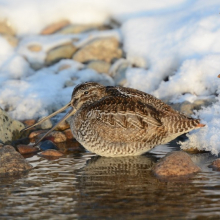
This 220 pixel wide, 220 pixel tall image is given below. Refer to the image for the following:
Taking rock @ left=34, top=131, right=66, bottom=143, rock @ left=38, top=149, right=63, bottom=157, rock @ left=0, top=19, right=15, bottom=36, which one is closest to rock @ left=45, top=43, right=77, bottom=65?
rock @ left=0, top=19, right=15, bottom=36

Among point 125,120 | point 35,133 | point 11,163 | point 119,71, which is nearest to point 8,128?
point 35,133

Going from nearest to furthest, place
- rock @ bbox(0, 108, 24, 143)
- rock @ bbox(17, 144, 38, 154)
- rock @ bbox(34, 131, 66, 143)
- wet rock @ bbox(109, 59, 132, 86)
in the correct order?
1. rock @ bbox(17, 144, 38, 154)
2. rock @ bbox(0, 108, 24, 143)
3. rock @ bbox(34, 131, 66, 143)
4. wet rock @ bbox(109, 59, 132, 86)

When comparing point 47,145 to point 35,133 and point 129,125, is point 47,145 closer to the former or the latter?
point 35,133

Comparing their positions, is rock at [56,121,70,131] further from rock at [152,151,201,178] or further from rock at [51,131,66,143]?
rock at [152,151,201,178]

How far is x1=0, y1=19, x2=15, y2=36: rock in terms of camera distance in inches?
524

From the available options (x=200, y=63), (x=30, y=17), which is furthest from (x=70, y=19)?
(x=200, y=63)

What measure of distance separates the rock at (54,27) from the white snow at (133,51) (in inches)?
5.2

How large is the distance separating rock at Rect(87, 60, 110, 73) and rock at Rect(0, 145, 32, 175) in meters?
4.59

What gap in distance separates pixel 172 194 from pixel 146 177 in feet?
3.10

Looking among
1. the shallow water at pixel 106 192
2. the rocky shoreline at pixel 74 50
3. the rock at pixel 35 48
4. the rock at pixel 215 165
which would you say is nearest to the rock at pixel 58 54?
the rocky shoreline at pixel 74 50

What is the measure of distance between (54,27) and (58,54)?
3.66 ft

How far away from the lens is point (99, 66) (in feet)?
40.0

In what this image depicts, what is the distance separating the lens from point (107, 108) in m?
8.34

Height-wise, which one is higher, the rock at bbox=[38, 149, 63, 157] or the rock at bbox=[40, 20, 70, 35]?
the rock at bbox=[40, 20, 70, 35]
